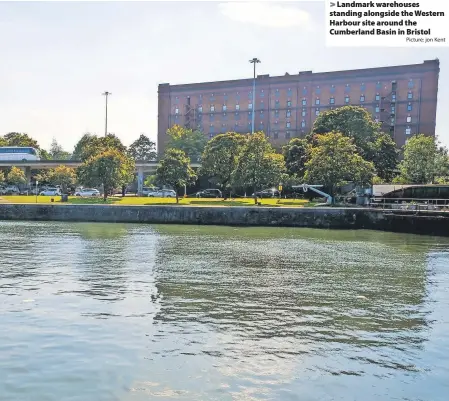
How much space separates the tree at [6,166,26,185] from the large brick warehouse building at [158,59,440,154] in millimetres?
41928

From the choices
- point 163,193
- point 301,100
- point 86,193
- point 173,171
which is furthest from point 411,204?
point 301,100

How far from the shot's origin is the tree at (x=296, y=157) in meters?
60.8

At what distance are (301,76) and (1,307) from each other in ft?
321

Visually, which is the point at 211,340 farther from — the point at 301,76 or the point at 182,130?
the point at 301,76

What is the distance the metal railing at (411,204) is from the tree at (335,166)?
15.2 ft

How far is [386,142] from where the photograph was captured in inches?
2564

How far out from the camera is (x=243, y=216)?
40312mm

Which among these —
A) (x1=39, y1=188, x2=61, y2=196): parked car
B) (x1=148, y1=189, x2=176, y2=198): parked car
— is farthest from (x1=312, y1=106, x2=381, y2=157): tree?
(x1=39, y1=188, x2=61, y2=196): parked car

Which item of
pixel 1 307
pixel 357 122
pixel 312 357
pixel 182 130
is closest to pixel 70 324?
pixel 1 307

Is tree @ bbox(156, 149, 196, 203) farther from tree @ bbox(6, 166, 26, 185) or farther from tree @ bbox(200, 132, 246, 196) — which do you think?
tree @ bbox(6, 166, 26, 185)

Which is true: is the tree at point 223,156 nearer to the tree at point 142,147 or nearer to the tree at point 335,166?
the tree at point 335,166

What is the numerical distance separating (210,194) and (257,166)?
20.6 m

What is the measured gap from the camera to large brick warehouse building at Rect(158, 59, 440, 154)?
9362 centimetres

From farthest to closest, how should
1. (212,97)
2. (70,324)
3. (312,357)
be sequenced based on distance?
1. (212,97)
2. (70,324)
3. (312,357)
